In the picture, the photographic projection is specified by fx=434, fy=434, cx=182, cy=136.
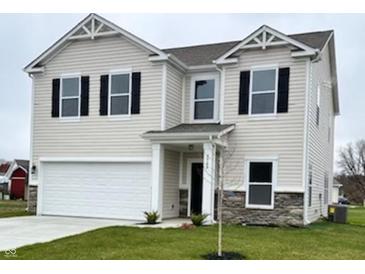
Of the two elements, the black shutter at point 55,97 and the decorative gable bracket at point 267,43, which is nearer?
the decorative gable bracket at point 267,43

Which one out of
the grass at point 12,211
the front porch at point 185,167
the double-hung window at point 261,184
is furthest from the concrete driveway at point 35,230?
the double-hung window at point 261,184

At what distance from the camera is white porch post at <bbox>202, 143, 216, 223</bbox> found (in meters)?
14.0

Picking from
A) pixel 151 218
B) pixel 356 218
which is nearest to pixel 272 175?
pixel 151 218

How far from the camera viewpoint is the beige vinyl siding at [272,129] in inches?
556

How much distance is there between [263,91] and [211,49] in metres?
4.62

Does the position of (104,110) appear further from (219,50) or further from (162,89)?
(219,50)

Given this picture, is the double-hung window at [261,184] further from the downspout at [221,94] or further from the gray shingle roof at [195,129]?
the downspout at [221,94]

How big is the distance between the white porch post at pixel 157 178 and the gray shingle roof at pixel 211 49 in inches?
154

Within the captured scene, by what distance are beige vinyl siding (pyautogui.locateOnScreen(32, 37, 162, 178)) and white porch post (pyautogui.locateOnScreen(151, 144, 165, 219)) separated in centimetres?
56

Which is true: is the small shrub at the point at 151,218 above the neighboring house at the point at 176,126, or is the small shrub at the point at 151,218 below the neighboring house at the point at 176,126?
below

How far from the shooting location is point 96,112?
16.2m

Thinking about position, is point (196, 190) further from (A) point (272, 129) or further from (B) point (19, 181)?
(B) point (19, 181)

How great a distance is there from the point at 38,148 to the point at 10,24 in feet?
15.8
